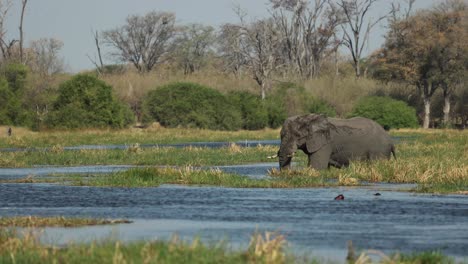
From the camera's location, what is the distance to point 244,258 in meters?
12.7

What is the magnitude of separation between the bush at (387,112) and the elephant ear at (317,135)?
151 feet

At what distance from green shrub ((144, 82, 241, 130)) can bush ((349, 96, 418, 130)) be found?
940 cm

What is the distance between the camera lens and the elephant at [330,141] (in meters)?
30.6

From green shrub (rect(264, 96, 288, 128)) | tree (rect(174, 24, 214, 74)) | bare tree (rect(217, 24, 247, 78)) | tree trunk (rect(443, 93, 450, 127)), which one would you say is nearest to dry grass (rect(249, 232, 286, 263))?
green shrub (rect(264, 96, 288, 128))

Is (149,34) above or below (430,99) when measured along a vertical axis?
above

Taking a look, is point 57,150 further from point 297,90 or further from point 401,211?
point 297,90

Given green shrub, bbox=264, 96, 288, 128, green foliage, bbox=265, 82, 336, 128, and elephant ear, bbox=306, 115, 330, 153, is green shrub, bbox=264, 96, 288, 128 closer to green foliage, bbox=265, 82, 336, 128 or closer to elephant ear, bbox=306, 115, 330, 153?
green foliage, bbox=265, 82, 336, 128

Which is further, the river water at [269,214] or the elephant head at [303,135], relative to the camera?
the elephant head at [303,135]

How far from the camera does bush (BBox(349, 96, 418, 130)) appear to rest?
77.2m

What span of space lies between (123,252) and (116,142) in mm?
43130

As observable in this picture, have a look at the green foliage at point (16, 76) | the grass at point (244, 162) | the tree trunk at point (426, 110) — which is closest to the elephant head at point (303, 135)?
the grass at point (244, 162)

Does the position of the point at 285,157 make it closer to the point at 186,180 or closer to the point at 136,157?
the point at 186,180

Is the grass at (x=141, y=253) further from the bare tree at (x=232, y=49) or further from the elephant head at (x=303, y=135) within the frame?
the bare tree at (x=232, y=49)

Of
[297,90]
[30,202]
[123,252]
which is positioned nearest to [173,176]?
[30,202]
